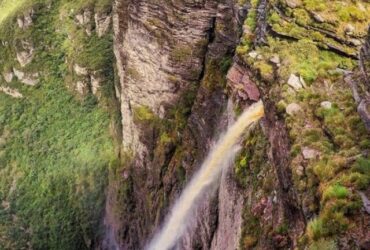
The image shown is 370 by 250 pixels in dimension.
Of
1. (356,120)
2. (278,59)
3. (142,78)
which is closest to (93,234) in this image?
(142,78)

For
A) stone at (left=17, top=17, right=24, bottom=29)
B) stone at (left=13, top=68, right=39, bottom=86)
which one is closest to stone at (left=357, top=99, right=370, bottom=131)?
stone at (left=13, top=68, right=39, bottom=86)

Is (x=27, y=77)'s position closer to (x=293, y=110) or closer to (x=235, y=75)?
(x=235, y=75)

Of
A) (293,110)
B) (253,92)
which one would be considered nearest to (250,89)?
(253,92)

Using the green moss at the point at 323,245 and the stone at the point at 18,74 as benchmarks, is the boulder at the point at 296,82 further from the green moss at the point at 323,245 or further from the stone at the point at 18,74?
the stone at the point at 18,74

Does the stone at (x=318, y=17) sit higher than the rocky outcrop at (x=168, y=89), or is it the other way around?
the stone at (x=318, y=17)

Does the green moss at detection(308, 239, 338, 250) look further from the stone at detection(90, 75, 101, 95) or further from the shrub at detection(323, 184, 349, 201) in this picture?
the stone at detection(90, 75, 101, 95)

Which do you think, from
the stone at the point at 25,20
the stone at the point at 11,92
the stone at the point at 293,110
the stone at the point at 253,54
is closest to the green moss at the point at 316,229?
the stone at the point at 293,110

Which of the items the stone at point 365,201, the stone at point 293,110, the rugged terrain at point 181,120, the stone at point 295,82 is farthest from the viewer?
the stone at point 295,82
